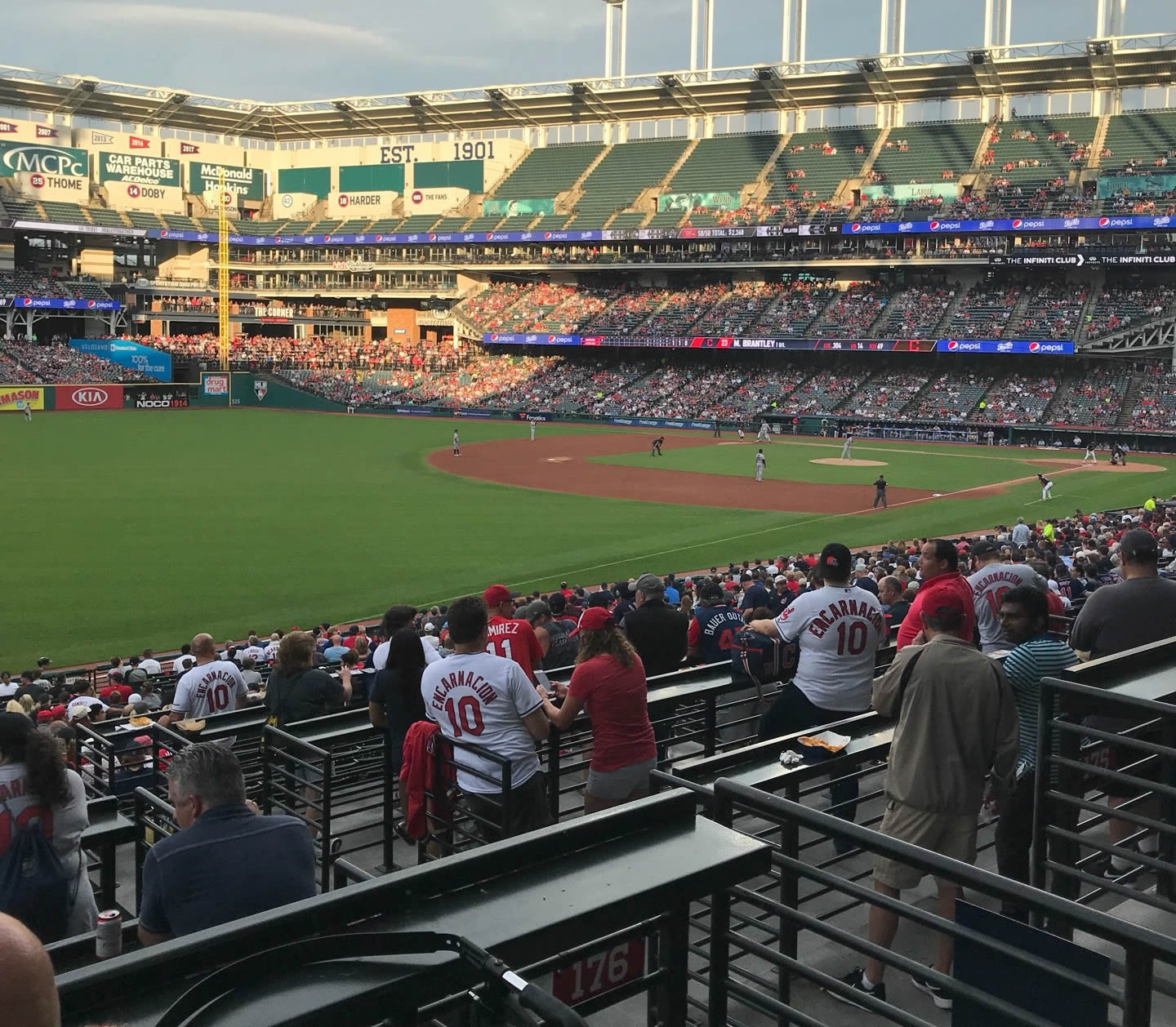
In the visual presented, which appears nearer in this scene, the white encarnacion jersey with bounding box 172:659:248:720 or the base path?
the white encarnacion jersey with bounding box 172:659:248:720

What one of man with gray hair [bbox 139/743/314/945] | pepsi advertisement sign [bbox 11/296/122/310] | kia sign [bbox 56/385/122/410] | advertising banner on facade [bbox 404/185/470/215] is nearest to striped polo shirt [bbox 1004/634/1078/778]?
man with gray hair [bbox 139/743/314/945]

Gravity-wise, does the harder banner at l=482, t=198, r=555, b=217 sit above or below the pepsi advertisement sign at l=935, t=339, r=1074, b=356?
above

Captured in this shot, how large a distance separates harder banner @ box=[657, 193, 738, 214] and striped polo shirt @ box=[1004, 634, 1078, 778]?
7695 centimetres

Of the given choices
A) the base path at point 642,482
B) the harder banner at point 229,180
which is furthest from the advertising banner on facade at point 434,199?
the base path at point 642,482

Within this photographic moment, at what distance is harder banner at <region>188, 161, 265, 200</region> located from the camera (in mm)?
97188

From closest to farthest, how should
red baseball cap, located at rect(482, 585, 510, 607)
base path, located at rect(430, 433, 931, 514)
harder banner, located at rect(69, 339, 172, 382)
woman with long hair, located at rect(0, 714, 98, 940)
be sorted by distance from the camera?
woman with long hair, located at rect(0, 714, 98, 940), red baseball cap, located at rect(482, 585, 510, 607), base path, located at rect(430, 433, 931, 514), harder banner, located at rect(69, 339, 172, 382)

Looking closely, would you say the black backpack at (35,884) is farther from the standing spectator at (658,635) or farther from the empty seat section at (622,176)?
the empty seat section at (622,176)

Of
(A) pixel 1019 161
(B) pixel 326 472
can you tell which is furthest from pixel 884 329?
(B) pixel 326 472

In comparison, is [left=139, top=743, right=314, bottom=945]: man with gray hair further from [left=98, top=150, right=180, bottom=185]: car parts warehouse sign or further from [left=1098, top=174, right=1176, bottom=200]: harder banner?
[left=98, top=150, right=180, bottom=185]: car parts warehouse sign

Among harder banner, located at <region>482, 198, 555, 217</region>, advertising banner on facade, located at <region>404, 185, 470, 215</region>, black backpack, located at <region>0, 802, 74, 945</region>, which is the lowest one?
black backpack, located at <region>0, 802, 74, 945</region>

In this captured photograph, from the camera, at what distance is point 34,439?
4953 centimetres

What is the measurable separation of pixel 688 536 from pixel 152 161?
3232 inches

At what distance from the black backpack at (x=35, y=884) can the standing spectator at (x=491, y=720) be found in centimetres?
199

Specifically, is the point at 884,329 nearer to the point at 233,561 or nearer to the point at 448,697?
the point at 233,561
